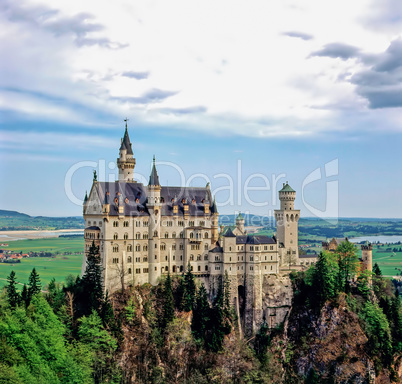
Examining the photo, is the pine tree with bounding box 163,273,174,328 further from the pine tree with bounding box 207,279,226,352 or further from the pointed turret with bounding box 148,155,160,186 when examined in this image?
the pointed turret with bounding box 148,155,160,186

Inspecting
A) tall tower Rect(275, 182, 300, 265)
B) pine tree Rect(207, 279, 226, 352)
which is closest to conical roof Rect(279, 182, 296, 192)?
tall tower Rect(275, 182, 300, 265)

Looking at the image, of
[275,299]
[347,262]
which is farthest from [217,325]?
[347,262]

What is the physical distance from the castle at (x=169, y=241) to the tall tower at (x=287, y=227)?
166 centimetres

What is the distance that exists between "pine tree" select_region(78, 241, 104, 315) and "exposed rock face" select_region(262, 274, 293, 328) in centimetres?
3677

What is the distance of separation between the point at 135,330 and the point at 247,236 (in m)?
32.3

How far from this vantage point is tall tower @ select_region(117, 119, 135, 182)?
125 meters

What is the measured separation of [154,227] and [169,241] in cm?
520

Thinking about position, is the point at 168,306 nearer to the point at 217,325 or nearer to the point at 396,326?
the point at 217,325

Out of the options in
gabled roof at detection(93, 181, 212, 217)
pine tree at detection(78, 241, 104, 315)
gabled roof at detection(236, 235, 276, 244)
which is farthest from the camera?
gabled roof at detection(236, 235, 276, 244)

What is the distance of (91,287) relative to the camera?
105 m

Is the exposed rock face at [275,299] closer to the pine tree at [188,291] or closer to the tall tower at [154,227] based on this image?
the pine tree at [188,291]

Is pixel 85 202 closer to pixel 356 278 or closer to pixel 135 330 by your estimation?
pixel 135 330

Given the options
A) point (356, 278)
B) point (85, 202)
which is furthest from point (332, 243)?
point (85, 202)

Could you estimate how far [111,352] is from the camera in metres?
101
